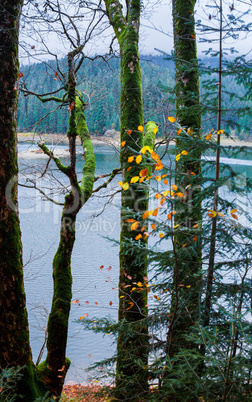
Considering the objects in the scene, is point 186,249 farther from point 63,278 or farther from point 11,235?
point 63,278

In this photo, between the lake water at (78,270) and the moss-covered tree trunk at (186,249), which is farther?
the lake water at (78,270)

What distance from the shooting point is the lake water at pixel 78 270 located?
8094 mm

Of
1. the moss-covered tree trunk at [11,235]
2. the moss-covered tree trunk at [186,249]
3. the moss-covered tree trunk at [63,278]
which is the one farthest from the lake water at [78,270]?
the moss-covered tree trunk at [186,249]

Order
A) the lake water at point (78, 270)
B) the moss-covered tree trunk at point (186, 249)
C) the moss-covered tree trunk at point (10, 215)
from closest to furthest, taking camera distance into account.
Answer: the moss-covered tree trunk at point (186, 249), the moss-covered tree trunk at point (10, 215), the lake water at point (78, 270)

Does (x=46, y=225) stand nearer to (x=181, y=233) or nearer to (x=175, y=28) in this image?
(x=175, y=28)

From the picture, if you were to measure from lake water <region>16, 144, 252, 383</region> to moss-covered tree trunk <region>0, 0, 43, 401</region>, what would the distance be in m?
2.92

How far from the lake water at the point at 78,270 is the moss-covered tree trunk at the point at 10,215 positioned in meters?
2.92

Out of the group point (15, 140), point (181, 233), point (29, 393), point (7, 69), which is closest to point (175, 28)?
point (7, 69)

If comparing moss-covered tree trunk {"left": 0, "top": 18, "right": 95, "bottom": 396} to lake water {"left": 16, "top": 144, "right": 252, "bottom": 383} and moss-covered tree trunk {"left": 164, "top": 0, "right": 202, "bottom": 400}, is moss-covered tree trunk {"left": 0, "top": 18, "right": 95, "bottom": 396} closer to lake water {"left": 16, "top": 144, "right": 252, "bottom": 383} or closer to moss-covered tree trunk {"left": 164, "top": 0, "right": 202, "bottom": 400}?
moss-covered tree trunk {"left": 164, "top": 0, "right": 202, "bottom": 400}

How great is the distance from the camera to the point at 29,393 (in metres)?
3.26

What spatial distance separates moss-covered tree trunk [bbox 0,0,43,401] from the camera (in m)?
3.12

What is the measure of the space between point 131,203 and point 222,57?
2427 mm

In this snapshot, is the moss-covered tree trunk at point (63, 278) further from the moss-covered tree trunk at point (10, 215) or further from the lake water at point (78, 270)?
the lake water at point (78, 270)

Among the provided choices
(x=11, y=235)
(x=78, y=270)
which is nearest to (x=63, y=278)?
(x=11, y=235)
